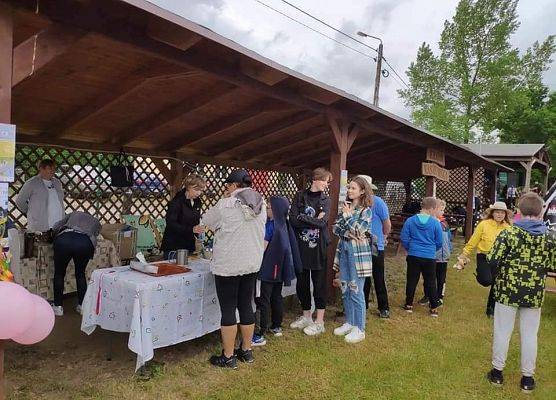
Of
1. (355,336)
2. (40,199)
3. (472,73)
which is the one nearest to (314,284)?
(355,336)

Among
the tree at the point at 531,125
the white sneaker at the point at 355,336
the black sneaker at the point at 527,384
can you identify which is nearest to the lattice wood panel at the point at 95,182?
the white sneaker at the point at 355,336

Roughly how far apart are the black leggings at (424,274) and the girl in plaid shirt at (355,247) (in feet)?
3.49

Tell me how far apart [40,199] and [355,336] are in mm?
3373

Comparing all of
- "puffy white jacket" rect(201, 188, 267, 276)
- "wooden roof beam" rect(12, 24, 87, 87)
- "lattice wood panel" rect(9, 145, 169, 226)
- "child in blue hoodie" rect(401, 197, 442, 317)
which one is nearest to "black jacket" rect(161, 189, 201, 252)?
"puffy white jacket" rect(201, 188, 267, 276)

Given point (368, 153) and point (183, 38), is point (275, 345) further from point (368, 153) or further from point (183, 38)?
point (368, 153)

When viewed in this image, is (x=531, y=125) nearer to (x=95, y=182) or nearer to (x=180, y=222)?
(x=95, y=182)

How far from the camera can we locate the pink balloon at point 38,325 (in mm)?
2064

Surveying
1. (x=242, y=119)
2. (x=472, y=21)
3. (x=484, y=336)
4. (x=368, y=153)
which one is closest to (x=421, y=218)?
(x=484, y=336)

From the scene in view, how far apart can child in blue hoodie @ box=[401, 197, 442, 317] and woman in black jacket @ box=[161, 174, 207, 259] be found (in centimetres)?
223

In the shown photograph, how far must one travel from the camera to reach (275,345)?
3.70 m

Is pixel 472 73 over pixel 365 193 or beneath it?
over

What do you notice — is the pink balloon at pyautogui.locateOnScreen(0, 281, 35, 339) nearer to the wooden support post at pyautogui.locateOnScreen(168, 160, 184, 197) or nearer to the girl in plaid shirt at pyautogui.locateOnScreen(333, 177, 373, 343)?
the girl in plaid shirt at pyautogui.locateOnScreen(333, 177, 373, 343)

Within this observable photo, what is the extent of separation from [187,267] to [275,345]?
3.26ft

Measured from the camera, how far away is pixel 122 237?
549 cm
